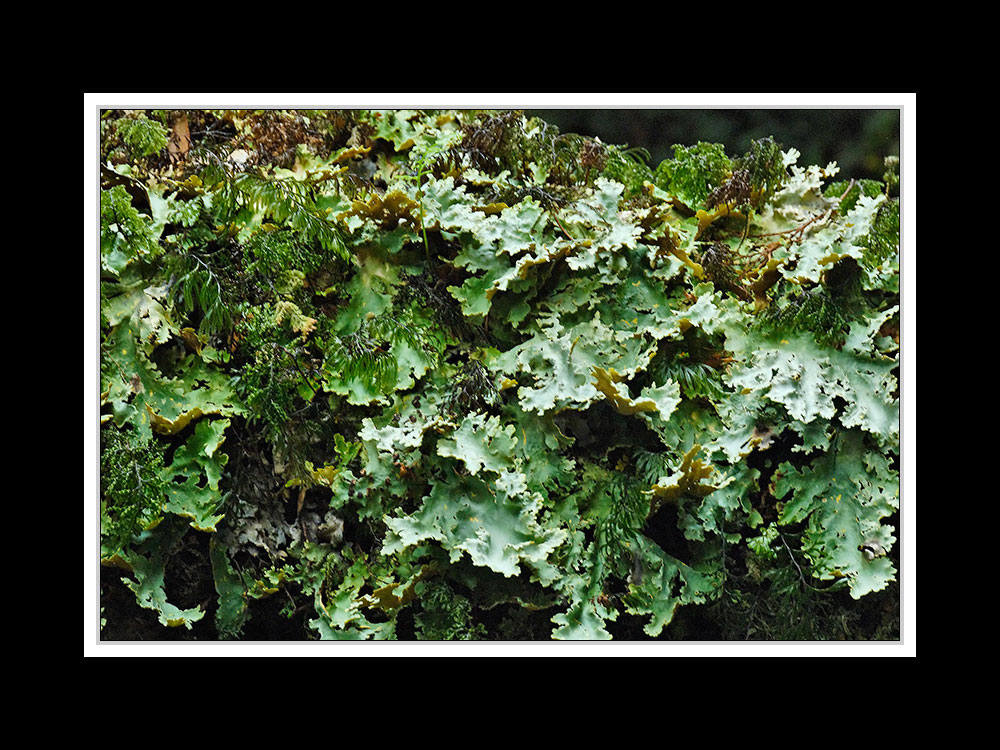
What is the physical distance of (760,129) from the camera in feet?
7.77

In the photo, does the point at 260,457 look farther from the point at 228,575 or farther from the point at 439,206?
the point at 439,206

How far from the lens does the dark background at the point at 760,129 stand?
2330 mm

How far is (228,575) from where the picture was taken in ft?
7.83

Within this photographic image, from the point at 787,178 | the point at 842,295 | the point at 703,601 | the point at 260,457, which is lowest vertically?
the point at 703,601

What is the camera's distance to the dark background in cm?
233

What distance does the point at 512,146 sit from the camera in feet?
7.94

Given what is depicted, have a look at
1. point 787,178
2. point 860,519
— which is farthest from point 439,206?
point 860,519

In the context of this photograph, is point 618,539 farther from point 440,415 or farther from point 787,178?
point 787,178

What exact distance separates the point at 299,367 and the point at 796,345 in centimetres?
154

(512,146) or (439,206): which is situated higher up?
(512,146)

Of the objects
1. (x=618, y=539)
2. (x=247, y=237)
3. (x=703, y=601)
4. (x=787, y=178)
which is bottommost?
(x=703, y=601)
